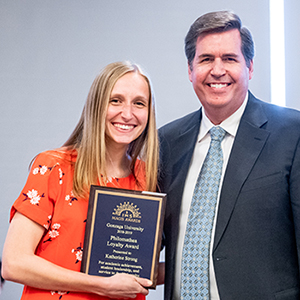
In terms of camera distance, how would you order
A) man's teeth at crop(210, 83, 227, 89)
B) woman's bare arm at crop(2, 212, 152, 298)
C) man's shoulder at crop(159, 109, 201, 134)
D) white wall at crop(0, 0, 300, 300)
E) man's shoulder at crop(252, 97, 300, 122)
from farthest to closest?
1. white wall at crop(0, 0, 300, 300)
2. man's shoulder at crop(159, 109, 201, 134)
3. man's teeth at crop(210, 83, 227, 89)
4. man's shoulder at crop(252, 97, 300, 122)
5. woman's bare arm at crop(2, 212, 152, 298)

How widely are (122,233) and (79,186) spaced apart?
0.77ft

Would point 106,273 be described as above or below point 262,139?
below

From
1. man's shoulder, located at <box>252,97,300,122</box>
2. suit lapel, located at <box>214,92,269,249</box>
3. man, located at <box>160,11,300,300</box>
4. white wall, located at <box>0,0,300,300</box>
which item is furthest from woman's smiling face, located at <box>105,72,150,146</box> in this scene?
white wall, located at <box>0,0,300,300</box>

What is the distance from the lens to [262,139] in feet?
5.04

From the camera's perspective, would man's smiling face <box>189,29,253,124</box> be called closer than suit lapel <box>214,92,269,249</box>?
No

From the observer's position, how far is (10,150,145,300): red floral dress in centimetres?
138

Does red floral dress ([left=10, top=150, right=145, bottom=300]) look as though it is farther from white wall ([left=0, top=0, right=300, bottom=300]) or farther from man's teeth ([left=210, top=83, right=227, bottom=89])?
white wall ([left=0, top=0, right=300, bottom=300])

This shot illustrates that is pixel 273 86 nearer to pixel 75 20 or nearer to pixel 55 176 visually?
pixel 75 20

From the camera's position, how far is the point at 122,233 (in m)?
1.41

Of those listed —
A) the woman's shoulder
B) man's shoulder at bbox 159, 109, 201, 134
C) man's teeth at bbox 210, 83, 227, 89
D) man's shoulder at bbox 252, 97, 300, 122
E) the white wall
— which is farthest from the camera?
the white wall

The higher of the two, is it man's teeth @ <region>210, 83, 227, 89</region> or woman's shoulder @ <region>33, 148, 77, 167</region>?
man's teeth @ <region>210, 83, 227, 89</region>

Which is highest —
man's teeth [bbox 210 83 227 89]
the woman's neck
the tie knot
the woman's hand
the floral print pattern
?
man's teeth [bbox 210 83 227 89]

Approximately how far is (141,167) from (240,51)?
65 centimetres

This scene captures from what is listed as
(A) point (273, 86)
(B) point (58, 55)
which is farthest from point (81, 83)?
(A) point (273, 86)
